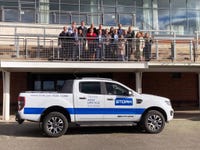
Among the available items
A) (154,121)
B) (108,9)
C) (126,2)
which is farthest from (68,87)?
(126,2)

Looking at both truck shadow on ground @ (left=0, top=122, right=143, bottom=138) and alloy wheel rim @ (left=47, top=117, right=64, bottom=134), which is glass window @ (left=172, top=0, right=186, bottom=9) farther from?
alloy wheel rim @ (left=47, top=117, right=64, bottom=134)

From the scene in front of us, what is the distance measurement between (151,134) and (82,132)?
235 cm

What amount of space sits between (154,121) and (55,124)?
3277mm

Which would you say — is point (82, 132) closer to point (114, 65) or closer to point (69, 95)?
point (69, 95)

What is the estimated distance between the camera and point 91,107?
12531 millimetres

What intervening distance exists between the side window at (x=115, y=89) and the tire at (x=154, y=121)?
3.43 feet

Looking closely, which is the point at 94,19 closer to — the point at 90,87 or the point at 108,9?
the point at 108,9

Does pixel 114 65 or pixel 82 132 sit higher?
pixel 114 65

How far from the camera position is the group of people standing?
16891 millimetres

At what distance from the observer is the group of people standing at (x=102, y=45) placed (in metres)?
16.9

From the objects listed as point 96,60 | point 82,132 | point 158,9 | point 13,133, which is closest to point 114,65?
point 96,60

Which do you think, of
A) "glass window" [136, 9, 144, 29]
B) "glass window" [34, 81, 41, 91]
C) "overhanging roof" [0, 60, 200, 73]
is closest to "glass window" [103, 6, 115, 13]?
"glass window" [136, 9, 144, 29]

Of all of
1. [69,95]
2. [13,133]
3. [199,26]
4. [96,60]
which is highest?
[199,26]

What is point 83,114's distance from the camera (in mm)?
12461
